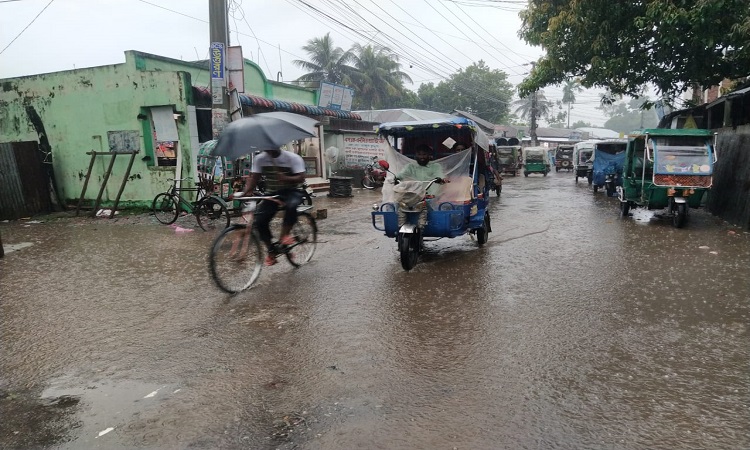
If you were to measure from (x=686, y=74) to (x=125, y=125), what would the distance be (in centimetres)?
1557

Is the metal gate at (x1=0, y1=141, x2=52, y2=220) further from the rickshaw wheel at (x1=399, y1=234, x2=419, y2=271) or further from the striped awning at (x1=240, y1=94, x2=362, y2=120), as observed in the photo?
the rickshaw wheel at (x1=399, y1=234, x2=419, y2=271)

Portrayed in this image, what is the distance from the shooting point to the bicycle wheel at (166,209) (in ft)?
38.0

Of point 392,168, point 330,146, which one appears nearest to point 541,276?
point 392,168

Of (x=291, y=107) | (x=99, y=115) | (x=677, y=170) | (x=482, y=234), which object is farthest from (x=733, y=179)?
(x=99, y=115)

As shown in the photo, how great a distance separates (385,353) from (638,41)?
536 inches

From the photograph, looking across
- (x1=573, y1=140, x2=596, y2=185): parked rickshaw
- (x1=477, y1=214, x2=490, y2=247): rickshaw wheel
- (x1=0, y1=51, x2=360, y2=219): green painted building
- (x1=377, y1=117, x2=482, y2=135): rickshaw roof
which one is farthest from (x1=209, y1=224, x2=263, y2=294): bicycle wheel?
(x1=573, y1=140, x2=596, y2=185): parked rickshaw

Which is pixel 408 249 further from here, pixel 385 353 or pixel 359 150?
pixel 359 150

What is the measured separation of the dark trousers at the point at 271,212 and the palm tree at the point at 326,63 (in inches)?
1513

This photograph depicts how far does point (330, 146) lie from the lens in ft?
73.0

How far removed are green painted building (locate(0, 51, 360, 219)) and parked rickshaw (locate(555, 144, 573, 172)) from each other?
1117 inches

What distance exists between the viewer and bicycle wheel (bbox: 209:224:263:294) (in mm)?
5641

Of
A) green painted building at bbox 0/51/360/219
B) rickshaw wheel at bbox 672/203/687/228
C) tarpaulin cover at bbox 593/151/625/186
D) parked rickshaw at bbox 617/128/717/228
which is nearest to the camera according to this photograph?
rickshaw wheel at bbox 672/203/687/228

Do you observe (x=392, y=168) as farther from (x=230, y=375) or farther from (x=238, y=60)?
(x=238, y=60)

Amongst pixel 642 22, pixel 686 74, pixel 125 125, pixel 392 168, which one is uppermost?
pixel 642 22
